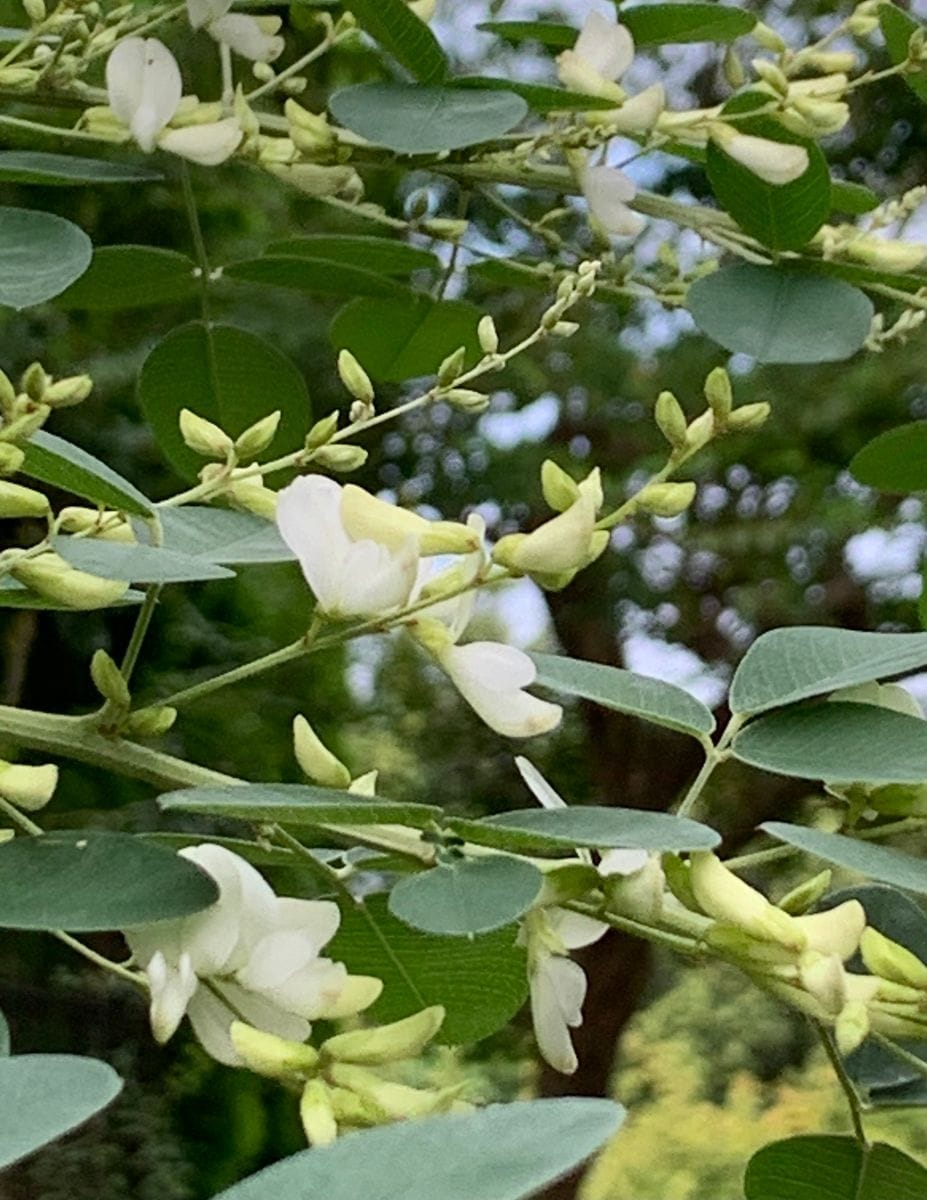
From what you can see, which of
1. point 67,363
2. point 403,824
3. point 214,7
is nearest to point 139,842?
point 403,824

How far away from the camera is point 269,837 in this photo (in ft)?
1.02

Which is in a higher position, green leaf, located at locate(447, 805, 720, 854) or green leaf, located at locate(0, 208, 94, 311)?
green leaf, located at locate(0, 208, 94, 311)

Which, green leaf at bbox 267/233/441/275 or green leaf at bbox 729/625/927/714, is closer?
green leaf at bbox 729/625/927/714

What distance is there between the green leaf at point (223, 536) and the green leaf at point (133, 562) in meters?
0.02

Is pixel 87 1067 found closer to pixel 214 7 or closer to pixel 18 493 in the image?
pixel 18 493

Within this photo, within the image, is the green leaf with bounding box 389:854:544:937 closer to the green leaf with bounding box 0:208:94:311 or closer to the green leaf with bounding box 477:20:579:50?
the green leaf with bounding box 0:208:94:311

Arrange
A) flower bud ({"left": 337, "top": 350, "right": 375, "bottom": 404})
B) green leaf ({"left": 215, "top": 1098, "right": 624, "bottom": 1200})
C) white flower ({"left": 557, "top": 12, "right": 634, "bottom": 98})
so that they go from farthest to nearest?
white flower ({"left": 557, "top": 12, "right": 634, "bottom": 98})
flower bud ({"left": 337, "top": 350, "right": 375, "bottom": 404})
green leaf ({"left": 215, "top": 1098, "right": 624, "bottom": 1200})

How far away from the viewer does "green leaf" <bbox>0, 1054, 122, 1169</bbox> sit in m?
0.16

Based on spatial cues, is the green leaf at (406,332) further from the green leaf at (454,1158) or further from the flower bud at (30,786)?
the green leaf at (454,1158)

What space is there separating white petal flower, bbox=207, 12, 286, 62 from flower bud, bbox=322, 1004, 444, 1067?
34 cm

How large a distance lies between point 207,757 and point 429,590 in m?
1.46

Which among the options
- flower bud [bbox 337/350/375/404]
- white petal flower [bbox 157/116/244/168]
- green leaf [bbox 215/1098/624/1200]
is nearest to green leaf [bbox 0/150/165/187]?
white petal flower [bbox 157/116/244/168]

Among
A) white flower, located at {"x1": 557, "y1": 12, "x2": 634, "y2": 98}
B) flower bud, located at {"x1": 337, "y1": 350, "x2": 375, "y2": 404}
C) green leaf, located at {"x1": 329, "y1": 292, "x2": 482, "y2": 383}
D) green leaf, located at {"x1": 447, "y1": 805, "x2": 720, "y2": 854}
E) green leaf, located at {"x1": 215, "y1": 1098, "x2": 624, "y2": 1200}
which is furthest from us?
green leaf, located at {"x1": 329, "y1": 292, "x2": 482, "y2": 383}

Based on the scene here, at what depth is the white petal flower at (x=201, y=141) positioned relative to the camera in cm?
43
